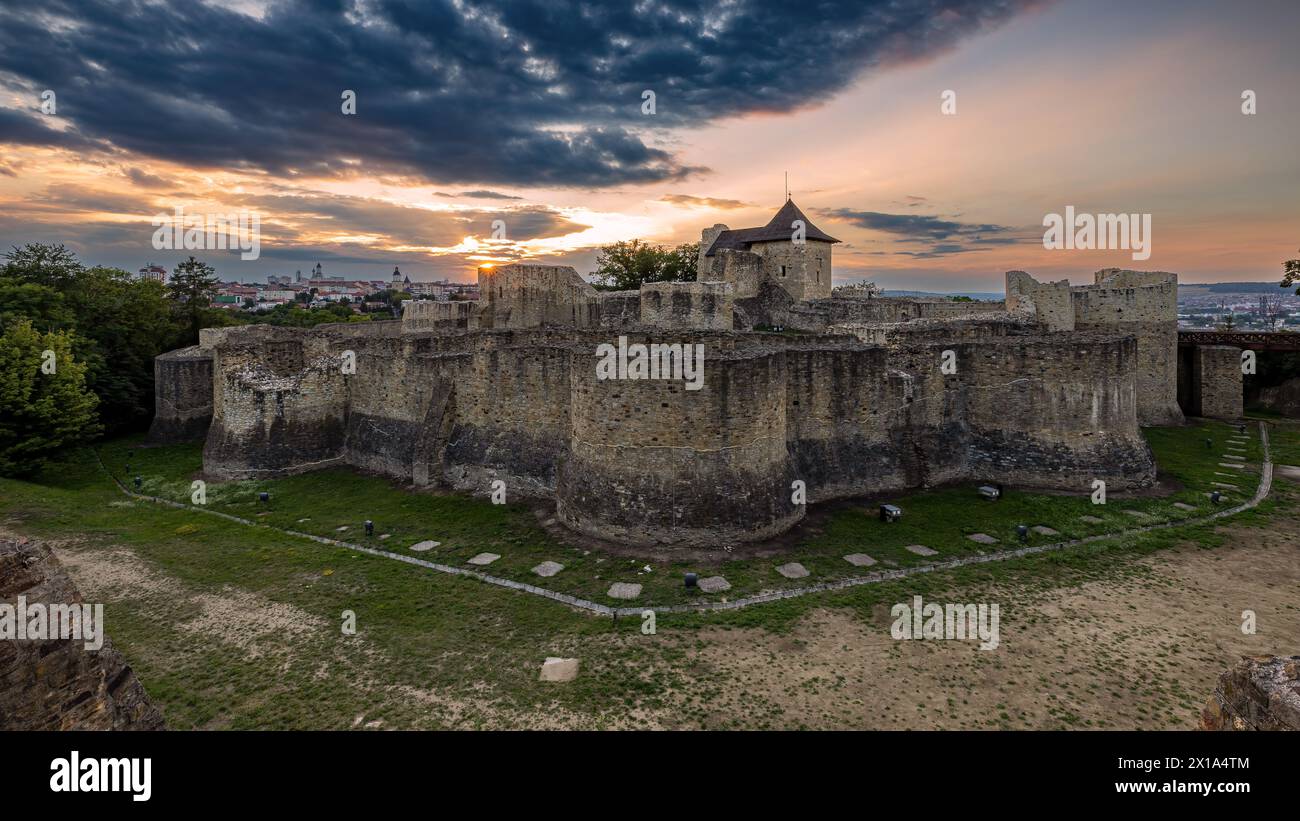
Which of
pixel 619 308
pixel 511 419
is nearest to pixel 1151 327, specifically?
pixel 619 308

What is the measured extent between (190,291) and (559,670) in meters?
39.7

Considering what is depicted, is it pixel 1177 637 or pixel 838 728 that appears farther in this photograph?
pixel 1177 637

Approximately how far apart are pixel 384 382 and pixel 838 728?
61.7ft

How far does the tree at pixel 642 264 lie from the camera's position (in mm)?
54472

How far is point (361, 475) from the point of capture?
20938 millimetres

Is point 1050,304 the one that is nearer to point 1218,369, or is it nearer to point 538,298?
point 1218,369

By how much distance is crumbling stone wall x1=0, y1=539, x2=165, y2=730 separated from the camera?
5.09 metres

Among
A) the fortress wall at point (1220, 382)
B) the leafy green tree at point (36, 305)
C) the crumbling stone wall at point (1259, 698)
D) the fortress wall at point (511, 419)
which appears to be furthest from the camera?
the fortress wall at point (1220, 382)

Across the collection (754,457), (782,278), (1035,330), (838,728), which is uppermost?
(782,278)

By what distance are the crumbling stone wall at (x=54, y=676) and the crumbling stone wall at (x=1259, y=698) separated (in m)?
10.4

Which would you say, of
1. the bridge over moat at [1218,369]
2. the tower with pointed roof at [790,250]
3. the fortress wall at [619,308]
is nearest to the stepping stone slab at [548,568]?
the fortress wall at [619,308]

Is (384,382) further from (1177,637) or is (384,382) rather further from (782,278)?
(782,278)

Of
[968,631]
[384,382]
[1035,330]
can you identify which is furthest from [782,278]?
[968,631]

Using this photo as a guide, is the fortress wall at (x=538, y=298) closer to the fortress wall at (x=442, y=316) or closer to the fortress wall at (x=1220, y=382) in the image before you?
the fortress wall at (x=442, y=316)
